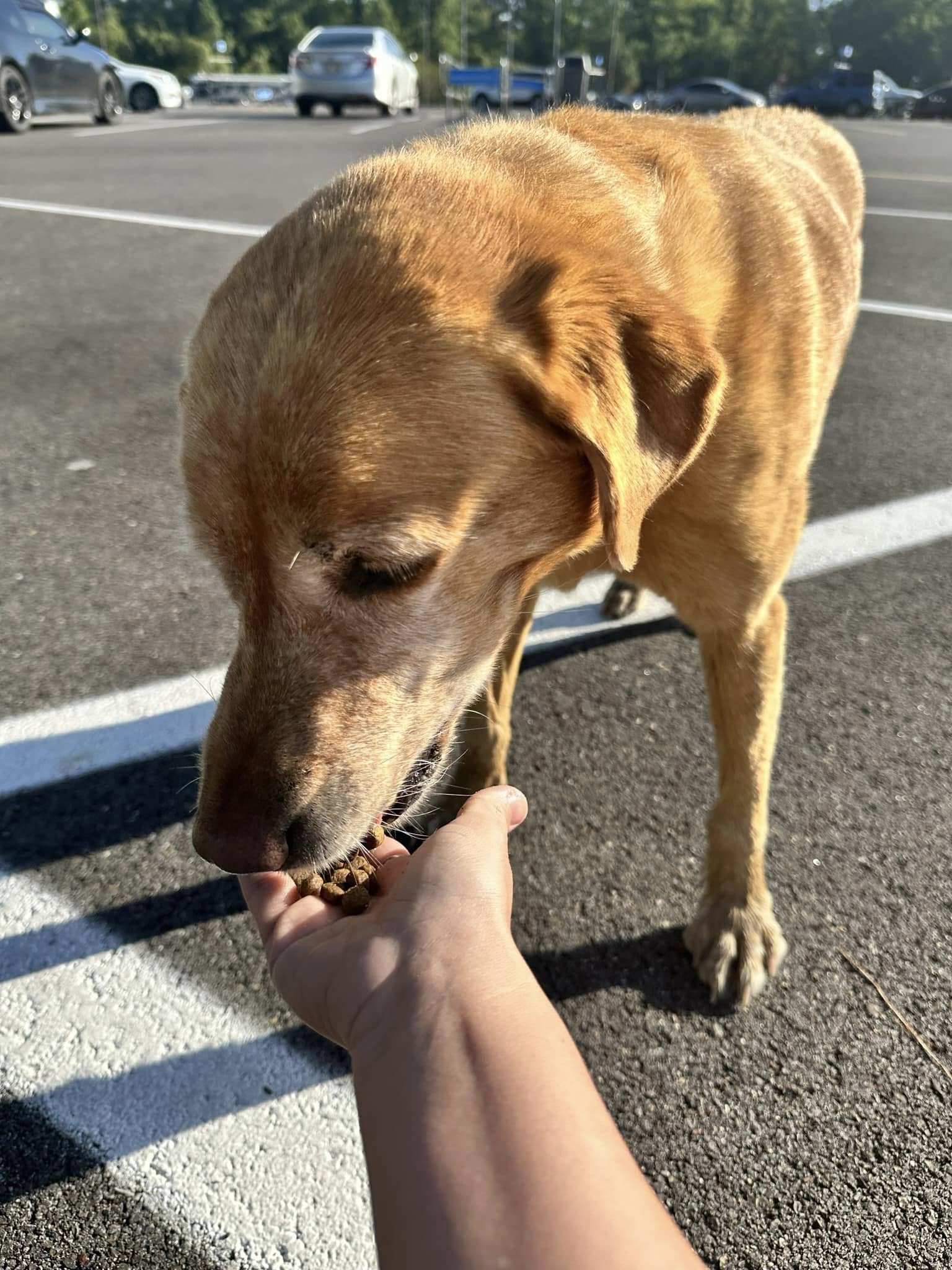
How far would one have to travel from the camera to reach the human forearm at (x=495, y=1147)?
1.16m

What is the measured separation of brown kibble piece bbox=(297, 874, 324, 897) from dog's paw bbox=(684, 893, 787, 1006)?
1.03 m

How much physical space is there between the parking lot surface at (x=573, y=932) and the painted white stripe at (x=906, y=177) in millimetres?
14255

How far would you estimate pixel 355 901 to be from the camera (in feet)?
6.31

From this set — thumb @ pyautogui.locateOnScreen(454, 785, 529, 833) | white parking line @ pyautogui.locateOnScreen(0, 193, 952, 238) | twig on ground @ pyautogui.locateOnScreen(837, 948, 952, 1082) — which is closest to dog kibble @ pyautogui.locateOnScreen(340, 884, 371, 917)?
thumb @ pyautogui.locateOnScreen(454, 785, 529, 833)

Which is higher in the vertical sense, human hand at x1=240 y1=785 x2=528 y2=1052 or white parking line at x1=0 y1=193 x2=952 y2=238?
white parking line at x1=0 y1=193 x2=952 y2=238

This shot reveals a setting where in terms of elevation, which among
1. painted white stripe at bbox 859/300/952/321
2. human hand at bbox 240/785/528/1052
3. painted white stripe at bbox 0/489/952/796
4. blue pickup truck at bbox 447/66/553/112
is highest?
blue pickup truck at bbox 447/66/553/112

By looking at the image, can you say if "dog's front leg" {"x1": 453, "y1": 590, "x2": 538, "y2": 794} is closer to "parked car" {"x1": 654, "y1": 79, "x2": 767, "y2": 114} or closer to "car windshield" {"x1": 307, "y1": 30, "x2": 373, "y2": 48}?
"car windshield" {"x1": 307, "y1": 30, "x2": 373, "y2": 48}

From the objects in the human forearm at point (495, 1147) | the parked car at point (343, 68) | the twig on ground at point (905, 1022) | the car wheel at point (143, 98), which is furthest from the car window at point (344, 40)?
the human forearm at point (495, 1147)

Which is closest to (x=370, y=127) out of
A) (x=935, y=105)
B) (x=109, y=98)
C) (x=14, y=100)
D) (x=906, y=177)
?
(x=109, y=98)

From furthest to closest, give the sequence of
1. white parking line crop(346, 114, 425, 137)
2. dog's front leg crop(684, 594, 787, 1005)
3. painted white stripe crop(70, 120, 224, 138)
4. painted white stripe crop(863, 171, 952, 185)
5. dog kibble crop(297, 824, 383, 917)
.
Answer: white parking line crop(346, 114, 425, 137)
painted white stripe crop(70, 120, 224, 138)
painted white stripe crop(863, 171, 952, 185)
dog's front leg crop(684, 594, 787, 1005)
dog kibble crop(297, 824, 383, 917)

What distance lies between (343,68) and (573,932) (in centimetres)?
3112

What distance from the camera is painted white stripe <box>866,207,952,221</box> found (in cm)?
1183

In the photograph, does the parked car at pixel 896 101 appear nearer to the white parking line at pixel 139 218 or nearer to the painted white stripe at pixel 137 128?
the painted white stripe at pixel 137 128

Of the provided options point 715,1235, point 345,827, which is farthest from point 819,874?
point 345,827
